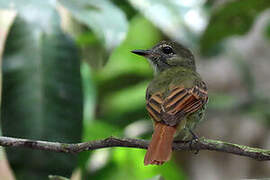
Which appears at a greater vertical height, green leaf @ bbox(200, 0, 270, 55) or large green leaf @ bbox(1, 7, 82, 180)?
green leaf @ bbox(200, 0, 270, 55)

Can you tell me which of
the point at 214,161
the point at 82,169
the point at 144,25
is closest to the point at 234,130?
the point at 214,161

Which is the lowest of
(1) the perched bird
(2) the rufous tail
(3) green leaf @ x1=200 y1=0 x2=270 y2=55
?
(2) the rufous tail

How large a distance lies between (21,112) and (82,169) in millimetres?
819

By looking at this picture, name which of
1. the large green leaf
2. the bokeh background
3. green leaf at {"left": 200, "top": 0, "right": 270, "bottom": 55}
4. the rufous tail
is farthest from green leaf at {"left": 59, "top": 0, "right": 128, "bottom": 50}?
green leaf at {"left": 200, "top": 0, "right": 270, "bottom": 55}

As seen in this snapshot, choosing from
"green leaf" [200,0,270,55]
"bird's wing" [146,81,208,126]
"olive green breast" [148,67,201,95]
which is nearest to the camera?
"bird's wing" [146,81,208,126]

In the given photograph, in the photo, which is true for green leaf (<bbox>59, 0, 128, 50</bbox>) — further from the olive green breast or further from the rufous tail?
the rufous tail

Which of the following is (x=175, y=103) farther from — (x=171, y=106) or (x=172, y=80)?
(x=172, y=80)

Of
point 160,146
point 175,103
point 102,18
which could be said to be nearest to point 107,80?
point 102,18

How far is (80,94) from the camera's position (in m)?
2.46

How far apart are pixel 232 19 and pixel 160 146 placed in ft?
5.19

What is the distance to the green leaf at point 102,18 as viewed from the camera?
235 centimetres

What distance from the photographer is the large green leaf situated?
2.33 meters

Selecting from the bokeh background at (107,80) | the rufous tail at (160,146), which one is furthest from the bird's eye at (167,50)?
the rufous tail at (160,146)

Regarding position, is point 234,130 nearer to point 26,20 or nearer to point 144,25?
point 144,25
